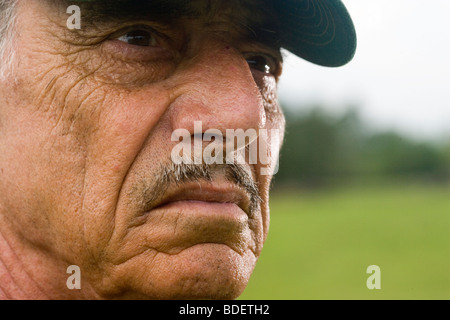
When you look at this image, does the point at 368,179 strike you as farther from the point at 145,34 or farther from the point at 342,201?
the point at 145,34

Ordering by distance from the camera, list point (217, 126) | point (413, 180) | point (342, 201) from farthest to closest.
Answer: point (413, 180)
point (342, 201)
point (217, 126)

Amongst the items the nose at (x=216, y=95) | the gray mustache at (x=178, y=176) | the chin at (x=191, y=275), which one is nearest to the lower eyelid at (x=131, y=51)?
the nose at (x=216, y=95)

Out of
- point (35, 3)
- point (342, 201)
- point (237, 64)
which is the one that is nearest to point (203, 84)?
point (237, 64)

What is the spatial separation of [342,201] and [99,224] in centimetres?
6611

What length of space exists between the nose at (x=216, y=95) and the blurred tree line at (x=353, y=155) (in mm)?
63120

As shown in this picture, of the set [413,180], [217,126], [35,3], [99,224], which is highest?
[413,180]

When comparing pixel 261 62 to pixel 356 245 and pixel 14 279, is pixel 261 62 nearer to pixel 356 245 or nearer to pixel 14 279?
pixel 14 279

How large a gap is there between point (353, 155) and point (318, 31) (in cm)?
7972

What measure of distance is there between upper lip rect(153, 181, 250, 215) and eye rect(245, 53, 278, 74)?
74cm

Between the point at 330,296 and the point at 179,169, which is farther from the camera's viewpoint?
the point at 330,296

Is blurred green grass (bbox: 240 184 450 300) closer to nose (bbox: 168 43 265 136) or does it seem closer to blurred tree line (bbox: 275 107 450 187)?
blurred tree line (bbox: 275 107 450 187)

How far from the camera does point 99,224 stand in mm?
2139

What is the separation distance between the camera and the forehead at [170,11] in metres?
2.12

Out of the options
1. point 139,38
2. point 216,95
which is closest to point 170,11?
point 139,38
